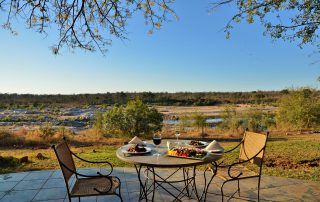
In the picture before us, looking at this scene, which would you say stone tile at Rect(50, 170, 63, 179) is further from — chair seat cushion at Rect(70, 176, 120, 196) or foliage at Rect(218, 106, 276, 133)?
foliage at Rect(218, 106, 276, 133)

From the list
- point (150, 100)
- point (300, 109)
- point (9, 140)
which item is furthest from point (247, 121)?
point (150, 100)

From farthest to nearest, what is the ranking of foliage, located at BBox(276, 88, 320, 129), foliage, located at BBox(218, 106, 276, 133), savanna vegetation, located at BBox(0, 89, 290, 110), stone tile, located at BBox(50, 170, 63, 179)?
savanna vegetation, located at BBox(0, 89, 290, 110), foliage, located at BBox(218, 106, 276, 133), foliage, located at BBox(276, 88, 320, 129), stone tile, located at BBox(50, 170, 63, 179)

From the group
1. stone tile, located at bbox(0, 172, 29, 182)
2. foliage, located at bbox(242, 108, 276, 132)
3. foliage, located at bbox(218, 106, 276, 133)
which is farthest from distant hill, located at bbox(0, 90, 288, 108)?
stone tile, located at bbox(0, 172, 29, 182)

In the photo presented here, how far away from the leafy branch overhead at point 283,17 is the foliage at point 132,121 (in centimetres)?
852

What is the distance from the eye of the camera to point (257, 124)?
16688 mm

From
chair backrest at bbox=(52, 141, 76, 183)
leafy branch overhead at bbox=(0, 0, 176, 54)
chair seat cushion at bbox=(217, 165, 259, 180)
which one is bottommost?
chair seat cushion at bbox=(217, 165, 259, 180)

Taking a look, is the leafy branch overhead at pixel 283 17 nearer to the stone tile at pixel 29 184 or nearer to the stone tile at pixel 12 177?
the stone tile at pixel 29 184

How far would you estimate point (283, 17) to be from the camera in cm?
559

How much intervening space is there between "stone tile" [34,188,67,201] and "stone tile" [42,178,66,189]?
0.14m

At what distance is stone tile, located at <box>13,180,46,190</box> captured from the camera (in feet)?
14.1

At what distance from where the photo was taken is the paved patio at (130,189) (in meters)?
3.80

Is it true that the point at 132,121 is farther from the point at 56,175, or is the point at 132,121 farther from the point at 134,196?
the point at 134,196

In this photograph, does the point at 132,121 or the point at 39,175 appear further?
the point at 132,121

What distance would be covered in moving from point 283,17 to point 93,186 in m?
4.58
